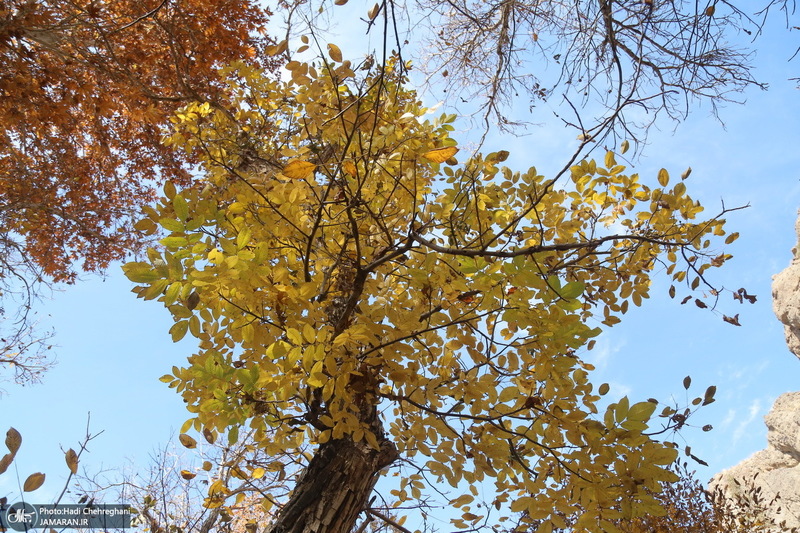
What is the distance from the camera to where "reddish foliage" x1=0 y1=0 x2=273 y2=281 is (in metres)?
4.17

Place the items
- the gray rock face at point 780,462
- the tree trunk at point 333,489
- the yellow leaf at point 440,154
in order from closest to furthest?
the yellow leaf at point 440,154 < the tree trunk at point 333,489 < the gray rock face at point 780,462

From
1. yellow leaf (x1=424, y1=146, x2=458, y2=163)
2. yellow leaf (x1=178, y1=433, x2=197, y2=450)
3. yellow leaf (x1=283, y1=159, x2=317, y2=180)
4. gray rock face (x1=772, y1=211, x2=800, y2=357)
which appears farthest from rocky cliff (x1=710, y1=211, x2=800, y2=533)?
yellow leaf (x1=283, y1=159, x2=317, y2=180)

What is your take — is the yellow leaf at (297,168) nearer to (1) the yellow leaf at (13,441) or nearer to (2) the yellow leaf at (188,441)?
(1) the yellow leaf at (13,441)

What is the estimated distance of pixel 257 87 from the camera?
3.17 metres

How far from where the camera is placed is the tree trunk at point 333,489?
89.6 inches

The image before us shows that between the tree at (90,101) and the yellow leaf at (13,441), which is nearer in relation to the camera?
the yellow leaf at (13,441)

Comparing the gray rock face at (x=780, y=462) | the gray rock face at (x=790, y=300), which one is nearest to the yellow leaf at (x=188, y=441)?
the gray rock face at (x=780, y=462)

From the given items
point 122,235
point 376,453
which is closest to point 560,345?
point 376,453

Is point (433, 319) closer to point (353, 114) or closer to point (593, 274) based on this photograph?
point (353, 114)

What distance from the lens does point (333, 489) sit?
235cm

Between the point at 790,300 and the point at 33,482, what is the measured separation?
1749 centimetres

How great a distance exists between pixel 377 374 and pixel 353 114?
112 centimetres

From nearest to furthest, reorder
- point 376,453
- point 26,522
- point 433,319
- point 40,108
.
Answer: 1. point 26,522
2. point 433,319
3. point 376,453
4. point 40,108

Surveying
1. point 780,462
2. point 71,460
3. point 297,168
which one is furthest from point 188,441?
point 780,462
